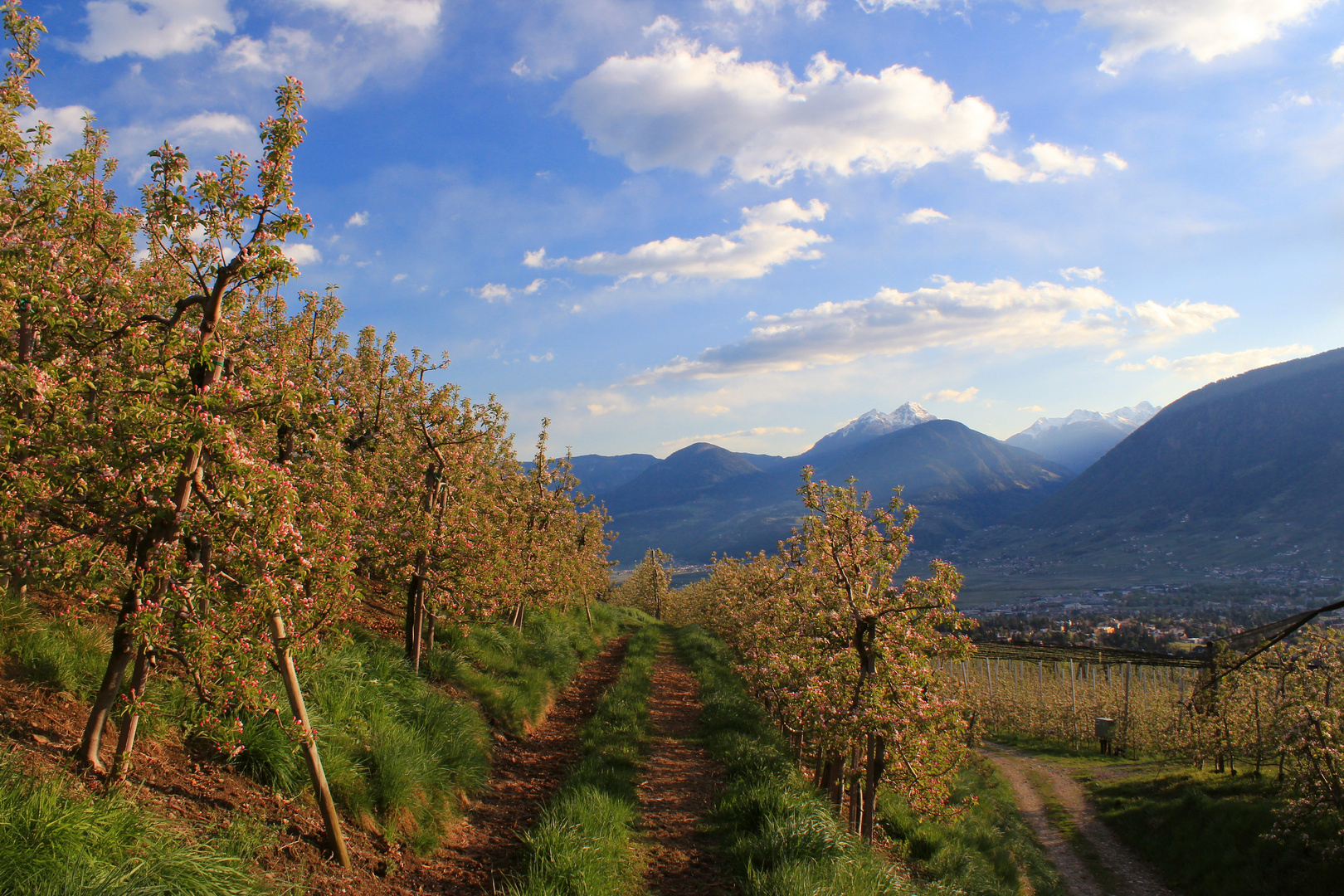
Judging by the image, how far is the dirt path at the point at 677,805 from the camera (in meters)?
7.66

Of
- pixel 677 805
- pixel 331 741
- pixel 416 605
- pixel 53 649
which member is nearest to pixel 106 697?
pixel 53 649

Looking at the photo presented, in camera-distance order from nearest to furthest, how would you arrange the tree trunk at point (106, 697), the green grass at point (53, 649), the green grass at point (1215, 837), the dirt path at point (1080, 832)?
the tree trunk at point (106, 697), the green grass at point (53, 649), the green grass at point (1215, 837), the dirt path at point (1080, 832)

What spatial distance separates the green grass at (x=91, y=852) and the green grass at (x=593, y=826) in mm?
2790

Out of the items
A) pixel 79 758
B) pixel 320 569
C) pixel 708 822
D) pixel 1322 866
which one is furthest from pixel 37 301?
pixel 1322 866

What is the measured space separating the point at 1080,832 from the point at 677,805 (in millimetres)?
24783

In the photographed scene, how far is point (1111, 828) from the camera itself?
990 inches

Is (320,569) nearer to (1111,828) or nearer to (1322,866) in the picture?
(1322,866)

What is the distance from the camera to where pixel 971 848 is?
16578 millimetres

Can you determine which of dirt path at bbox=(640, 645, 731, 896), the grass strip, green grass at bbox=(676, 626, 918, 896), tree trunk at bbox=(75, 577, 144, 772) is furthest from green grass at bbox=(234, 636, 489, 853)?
the grass strip

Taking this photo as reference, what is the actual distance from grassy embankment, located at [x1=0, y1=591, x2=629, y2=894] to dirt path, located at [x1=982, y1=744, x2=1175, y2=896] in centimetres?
2197

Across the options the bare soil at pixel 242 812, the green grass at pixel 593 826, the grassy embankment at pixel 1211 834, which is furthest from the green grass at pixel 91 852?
the grassy embankment at pixel 1211 834

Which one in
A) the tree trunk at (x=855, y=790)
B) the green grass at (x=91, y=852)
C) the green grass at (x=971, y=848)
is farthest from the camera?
the green grass at (x=971, y=848)

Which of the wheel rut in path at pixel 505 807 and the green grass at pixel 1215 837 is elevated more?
the wheel rut in path at pixel 505 807

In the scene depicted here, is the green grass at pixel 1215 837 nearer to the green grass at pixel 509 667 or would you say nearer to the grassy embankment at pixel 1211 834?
the grassy embankment at pixel 1211 834
